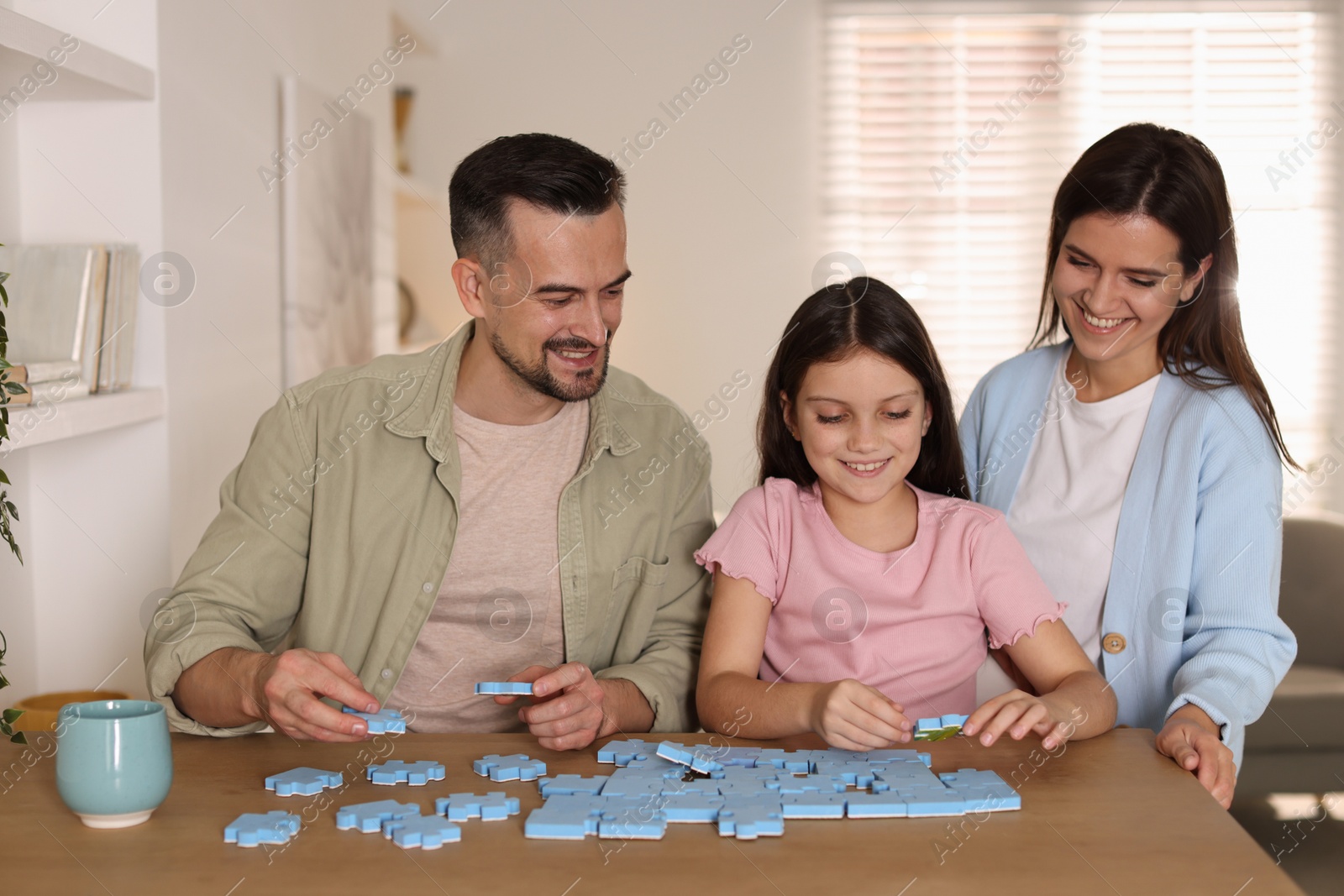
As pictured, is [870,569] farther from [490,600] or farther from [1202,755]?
[490,600]

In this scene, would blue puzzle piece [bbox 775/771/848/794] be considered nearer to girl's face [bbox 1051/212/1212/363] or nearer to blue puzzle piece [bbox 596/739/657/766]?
blue puzzle piece [bbox 596/739/657/766]

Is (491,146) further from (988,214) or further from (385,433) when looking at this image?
(988,214)

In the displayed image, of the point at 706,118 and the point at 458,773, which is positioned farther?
the point at 706,118

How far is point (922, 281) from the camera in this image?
17.1 feet

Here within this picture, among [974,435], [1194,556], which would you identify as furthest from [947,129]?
[1194,556]

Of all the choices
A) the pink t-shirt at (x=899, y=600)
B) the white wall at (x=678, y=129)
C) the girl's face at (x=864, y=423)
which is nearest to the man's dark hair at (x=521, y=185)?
the girl's face at (x=864, y=423)

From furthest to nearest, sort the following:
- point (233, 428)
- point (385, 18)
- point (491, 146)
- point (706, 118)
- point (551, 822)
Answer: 1. point (706, 118)
2. point (385, 18)
3. point (233, 428)
4. point (491, 146)
5. point (551, 822)

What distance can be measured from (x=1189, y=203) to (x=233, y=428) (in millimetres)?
2215

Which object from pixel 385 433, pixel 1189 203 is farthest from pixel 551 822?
pixel 1189 203

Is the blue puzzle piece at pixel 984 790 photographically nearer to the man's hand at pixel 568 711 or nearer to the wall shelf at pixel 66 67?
the man's hand at pixel 568 711

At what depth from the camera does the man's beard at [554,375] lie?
1.96 m

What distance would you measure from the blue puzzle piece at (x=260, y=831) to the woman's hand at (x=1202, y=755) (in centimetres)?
114

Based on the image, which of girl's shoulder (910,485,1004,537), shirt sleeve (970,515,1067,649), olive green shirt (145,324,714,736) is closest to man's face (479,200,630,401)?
olive green shirt (145,324,714,736)

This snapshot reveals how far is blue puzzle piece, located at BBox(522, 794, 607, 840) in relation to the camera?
1288 millimetres
